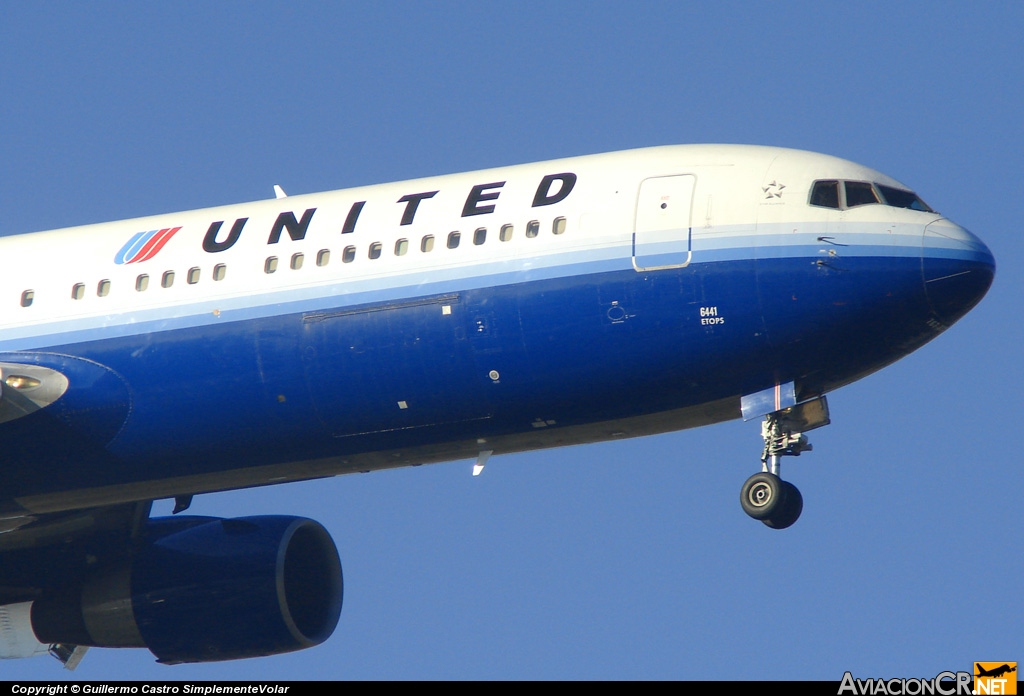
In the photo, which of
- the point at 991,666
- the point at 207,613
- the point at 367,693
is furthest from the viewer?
the point at 207,613

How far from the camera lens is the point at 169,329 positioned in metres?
35.7

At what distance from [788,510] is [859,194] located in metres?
5.41

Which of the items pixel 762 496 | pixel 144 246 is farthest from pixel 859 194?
pixel 144 246

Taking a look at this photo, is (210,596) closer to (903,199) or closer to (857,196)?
(857,196)

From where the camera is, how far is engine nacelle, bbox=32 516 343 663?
132 feet

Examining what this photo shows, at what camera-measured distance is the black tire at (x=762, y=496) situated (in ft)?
109

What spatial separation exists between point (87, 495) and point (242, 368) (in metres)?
4.63

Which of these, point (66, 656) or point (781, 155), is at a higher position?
point (781, 155)

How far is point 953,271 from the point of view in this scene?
32562 millimetres

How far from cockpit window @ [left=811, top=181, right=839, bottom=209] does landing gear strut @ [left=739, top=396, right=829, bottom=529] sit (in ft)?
10.7

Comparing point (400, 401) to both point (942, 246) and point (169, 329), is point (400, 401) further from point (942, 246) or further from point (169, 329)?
point (942, 246)

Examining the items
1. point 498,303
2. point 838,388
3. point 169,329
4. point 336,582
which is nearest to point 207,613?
point 336,582

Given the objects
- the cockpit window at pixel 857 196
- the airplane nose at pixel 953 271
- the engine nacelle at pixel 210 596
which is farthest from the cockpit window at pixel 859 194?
the engine nacelle at pixel 210 596

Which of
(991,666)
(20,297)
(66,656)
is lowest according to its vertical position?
(991,666)
